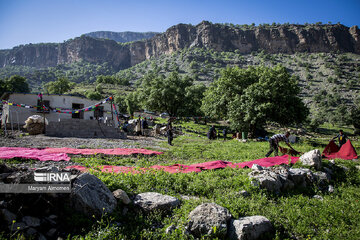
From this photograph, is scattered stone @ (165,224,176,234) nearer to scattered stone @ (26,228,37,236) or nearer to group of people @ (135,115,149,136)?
scattered stone @ (26,228,37,236)

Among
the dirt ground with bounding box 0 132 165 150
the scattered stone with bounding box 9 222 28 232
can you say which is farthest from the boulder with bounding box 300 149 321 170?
the dirt ground with bounding box 0 132 165 150

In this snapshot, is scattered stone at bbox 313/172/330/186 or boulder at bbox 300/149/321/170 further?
boulder at bbox 300/149/321/170

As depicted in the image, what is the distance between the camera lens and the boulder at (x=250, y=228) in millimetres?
3734

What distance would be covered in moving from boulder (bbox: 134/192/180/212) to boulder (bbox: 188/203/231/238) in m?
0.64

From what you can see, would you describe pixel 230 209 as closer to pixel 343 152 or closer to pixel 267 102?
pixel 343 152

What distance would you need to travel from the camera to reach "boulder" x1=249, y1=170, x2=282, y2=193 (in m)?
5.65

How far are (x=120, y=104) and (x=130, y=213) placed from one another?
6925 cm

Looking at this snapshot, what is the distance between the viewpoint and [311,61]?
137750 mm

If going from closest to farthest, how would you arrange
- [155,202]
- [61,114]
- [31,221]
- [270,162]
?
[31,221] < [155,202] < [270,162] < [61,114]

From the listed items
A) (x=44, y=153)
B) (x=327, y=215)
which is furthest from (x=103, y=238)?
(x=44, y=153)

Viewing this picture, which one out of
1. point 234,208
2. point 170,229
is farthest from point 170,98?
point 170,229

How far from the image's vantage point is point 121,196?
4457mm

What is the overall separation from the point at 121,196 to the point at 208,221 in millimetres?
2066

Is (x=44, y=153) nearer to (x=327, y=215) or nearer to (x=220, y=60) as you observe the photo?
(x=327, y=215)
